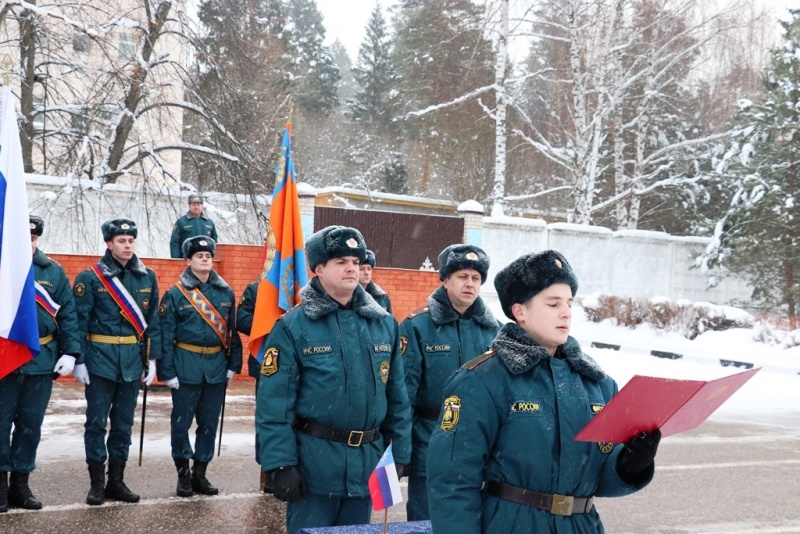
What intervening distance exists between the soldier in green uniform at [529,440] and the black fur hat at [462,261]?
2.49 meters

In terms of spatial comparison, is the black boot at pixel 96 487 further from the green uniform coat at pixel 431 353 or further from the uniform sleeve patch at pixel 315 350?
the uniform sleeve patch at pixel 315 350

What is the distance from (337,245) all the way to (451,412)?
5.47 feet

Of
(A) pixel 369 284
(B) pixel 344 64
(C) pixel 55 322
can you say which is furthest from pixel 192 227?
(B) pixel 344 64

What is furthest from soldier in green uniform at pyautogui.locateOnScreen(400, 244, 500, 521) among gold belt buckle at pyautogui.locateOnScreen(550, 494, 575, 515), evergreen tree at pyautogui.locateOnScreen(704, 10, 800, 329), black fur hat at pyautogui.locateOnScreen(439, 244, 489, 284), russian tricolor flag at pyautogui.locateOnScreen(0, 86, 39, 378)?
evergreen tree at pyautogui.locateOnScreen(704, 10, 800, 329)

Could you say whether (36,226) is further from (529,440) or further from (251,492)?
(529,440)

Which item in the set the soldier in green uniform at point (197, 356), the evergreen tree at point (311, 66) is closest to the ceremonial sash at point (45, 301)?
the soldier in green uniform at point (197, 356)

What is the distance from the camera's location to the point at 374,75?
49.0 m

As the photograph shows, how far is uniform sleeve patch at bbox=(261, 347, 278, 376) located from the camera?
14.9 ft

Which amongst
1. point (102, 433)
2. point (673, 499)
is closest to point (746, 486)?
point (673, 499)

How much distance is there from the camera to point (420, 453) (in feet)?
18.6

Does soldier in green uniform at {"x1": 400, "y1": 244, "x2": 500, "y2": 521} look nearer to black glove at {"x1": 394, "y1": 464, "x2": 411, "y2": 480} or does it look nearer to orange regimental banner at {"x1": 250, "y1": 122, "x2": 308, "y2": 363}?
black glove at {"x1": 394, "y1": 464, "x2": 411, "y2": 480}

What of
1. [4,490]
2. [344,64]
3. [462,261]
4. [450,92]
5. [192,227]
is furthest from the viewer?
[344,64]

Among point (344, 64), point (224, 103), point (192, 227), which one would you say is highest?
point (344, 64)

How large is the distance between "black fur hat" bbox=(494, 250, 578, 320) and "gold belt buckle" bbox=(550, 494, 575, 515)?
69cm
